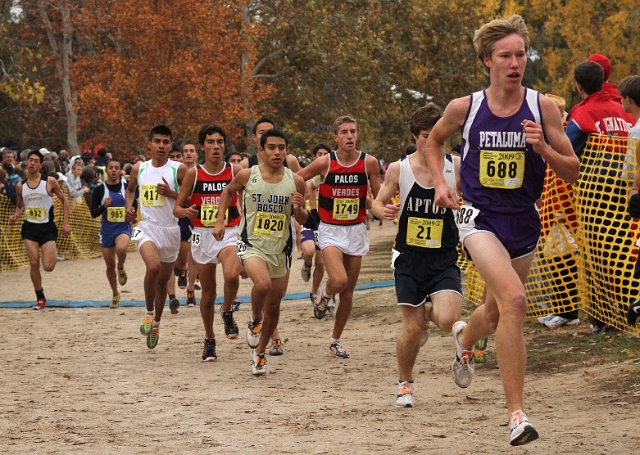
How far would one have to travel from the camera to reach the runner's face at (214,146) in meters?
10.7

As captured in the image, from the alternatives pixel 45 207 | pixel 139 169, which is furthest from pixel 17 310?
pixel 139 169

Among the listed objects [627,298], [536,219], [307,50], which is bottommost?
[627,298]

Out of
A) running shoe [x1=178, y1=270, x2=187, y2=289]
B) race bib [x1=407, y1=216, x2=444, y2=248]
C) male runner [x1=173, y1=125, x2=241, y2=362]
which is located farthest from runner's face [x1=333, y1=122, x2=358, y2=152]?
running shoe [x1=178, y1=270, x2=187, y2=289]

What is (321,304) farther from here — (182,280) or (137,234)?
(182,280)

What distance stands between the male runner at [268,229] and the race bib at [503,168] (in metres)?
3.36

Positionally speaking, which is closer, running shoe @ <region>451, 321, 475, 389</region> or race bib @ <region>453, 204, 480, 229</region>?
race bib @ <region>453, 204, 480, 229</region>

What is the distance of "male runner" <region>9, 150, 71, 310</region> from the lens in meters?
15.2

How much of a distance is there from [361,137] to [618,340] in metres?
29.6

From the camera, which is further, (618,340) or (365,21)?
(365,21)

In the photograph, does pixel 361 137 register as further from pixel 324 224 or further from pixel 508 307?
pixel 508 307

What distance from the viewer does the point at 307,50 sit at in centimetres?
3738

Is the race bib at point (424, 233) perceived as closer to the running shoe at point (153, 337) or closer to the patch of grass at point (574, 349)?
the patch of grass at point (574, 349)

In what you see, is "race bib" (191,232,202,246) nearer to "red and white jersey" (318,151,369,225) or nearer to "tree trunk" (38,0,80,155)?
"red and white jersey" (318,151,369,225)

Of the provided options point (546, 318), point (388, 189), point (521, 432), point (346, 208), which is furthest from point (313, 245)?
point (521, 432)
